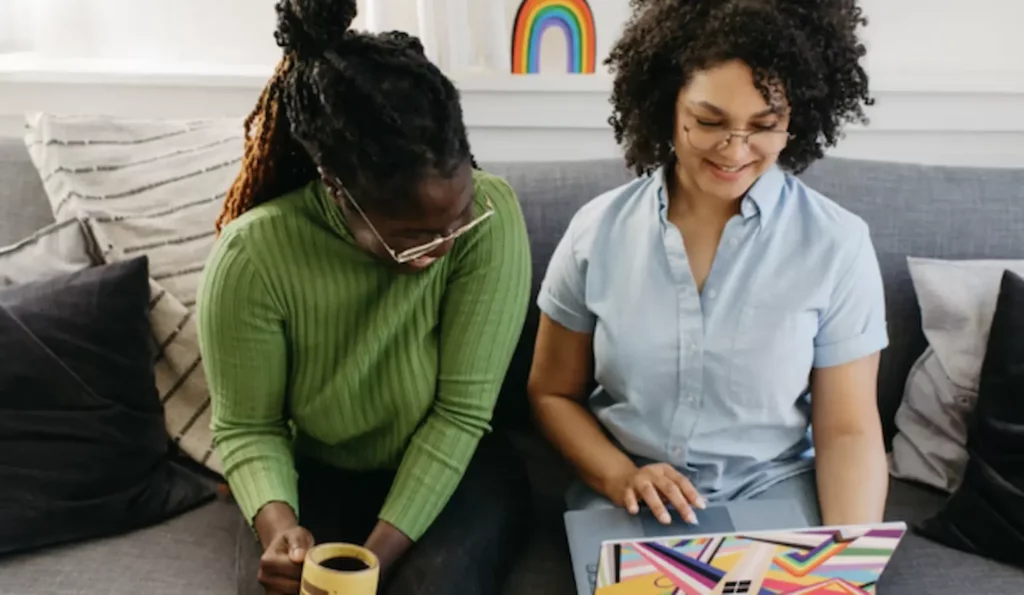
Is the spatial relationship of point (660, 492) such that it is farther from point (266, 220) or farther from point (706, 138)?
point (266, 220)

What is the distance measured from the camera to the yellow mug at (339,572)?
35.8 inches

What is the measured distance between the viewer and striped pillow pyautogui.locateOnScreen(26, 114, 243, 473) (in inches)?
57.1

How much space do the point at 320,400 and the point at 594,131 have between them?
32.5 inches

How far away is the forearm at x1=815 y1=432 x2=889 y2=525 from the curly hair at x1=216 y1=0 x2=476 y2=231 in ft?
2.01

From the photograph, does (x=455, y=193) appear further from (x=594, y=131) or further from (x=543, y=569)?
(x=594, y=131)

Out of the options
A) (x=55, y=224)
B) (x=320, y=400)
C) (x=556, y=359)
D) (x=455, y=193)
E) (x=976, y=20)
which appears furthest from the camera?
(x=976, y=20)

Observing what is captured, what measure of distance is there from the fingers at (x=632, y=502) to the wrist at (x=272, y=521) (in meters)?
0.40

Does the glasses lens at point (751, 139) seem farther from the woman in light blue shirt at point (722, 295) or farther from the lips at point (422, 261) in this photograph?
the lips at point (422, 261)

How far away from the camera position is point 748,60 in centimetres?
109

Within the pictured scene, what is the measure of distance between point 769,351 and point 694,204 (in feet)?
0.69

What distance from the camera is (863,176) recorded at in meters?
1.52

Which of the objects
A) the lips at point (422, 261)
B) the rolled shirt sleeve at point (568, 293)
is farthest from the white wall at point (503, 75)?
the lips at point (422, 261)

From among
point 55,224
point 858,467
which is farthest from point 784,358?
point 55,224

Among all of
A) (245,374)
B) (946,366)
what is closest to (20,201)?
(245,374)
